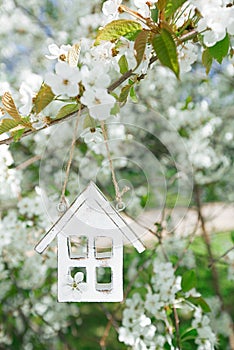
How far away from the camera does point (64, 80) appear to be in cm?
77

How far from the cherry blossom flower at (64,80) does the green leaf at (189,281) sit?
1135 millimetres

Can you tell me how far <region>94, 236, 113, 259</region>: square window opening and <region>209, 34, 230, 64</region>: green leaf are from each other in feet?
1.13

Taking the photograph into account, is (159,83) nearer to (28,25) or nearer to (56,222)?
(28,25)

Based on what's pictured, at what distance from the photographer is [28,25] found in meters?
3.23

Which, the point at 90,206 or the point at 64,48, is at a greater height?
the point at 64,48

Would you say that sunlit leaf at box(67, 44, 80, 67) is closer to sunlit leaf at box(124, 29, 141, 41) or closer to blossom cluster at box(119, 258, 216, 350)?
sunlit leaf at box(124, 29, 141, 41)

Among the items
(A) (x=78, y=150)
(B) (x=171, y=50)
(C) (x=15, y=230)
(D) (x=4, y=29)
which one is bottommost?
(B) (x=171, y=50)

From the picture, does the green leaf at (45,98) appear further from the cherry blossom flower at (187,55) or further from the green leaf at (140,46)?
the cherry blossom flower at (187,55)

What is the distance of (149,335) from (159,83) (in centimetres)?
172

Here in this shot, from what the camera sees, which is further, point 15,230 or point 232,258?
point 232,258

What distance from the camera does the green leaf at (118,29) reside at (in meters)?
0.83

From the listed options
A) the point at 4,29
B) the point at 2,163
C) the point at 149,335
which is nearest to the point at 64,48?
the point at 2,163

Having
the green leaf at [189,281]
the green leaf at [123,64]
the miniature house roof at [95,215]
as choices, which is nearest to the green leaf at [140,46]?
the green leaf at [123,64]

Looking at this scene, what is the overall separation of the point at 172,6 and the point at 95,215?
0.34 metres
